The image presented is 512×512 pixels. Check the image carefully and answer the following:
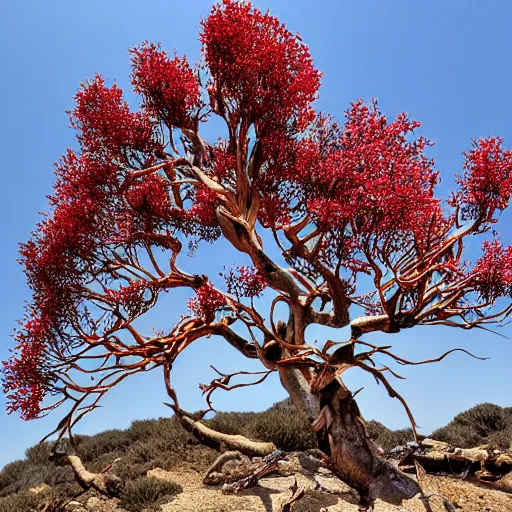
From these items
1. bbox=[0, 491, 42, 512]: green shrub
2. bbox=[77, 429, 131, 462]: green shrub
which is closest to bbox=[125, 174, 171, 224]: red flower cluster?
bbox=[0, 491, 42, 512]: green shrub

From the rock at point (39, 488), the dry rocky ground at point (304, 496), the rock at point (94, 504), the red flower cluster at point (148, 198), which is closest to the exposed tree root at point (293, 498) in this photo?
the dry rocky ground at point (304, 496)

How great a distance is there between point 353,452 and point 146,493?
11.3ft

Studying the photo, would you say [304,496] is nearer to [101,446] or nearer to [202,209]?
[202,209]

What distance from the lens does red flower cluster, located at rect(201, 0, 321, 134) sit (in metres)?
8.02

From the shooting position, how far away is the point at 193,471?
10.1m

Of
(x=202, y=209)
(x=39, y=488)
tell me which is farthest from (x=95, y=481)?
(x=202, y=209)

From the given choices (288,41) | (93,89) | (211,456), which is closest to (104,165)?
(93,89)

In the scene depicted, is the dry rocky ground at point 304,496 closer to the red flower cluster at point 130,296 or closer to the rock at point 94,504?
the rock at point 94,504

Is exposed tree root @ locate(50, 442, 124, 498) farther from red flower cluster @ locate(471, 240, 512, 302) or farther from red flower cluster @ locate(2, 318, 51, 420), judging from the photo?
red flower cluster @ locate(471, 240, 512, 302)

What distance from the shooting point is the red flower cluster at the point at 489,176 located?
8.11m

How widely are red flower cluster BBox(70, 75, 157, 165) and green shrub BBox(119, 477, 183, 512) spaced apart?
5.57 meters

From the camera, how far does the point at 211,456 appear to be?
10.7 meters

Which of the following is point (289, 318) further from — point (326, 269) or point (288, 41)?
point (288, 41)

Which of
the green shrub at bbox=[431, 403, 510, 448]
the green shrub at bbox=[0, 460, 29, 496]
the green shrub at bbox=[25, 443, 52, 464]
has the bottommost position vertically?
the green shrub at bbox=[431, 403, 510, 448]
